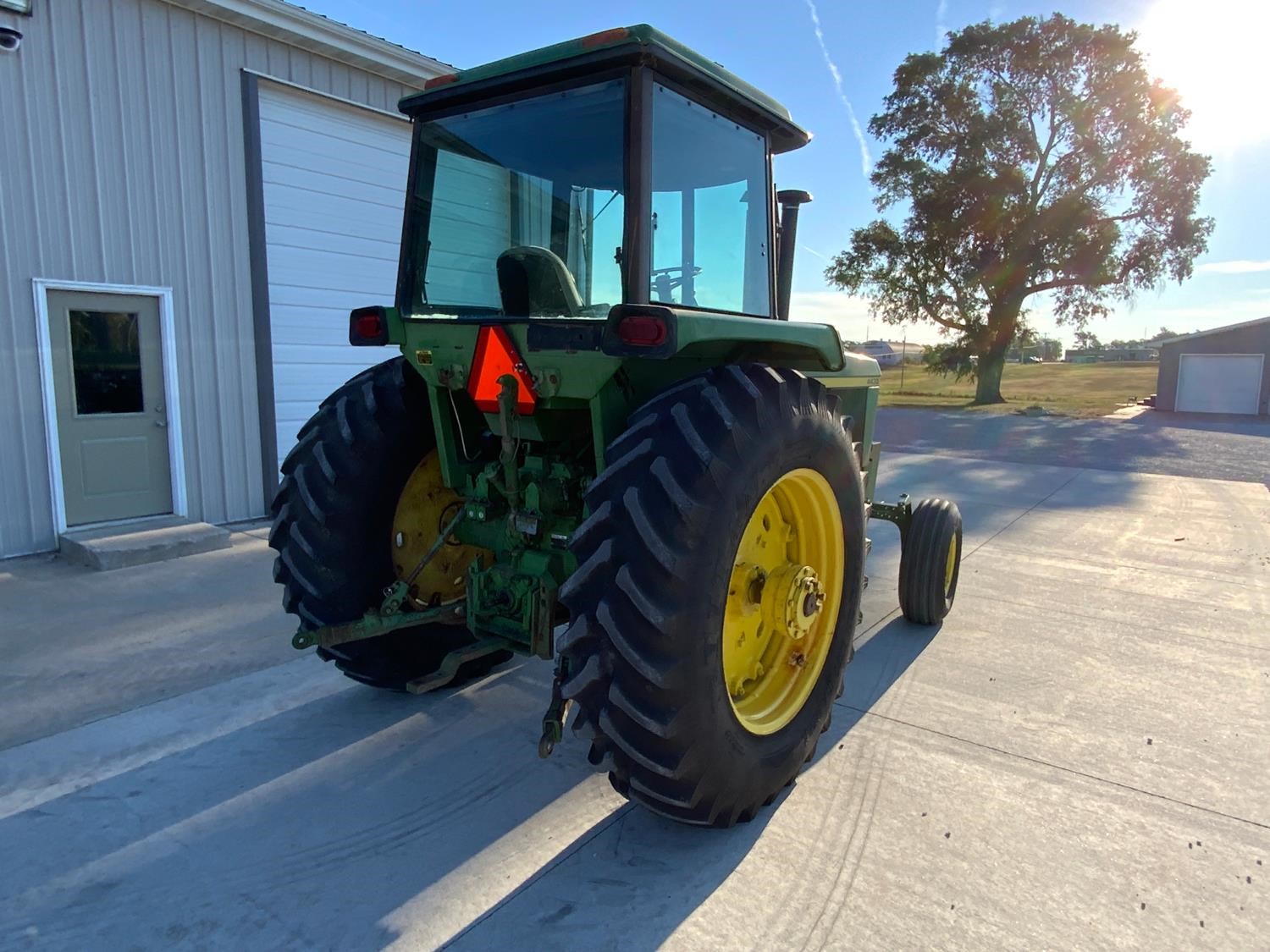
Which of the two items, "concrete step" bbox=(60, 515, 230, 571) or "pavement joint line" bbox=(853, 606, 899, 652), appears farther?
"concrete step" bbox=(60, 515, 230, 571)

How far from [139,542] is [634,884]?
510 centimetres

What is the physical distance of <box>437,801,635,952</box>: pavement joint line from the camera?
2.20 metres

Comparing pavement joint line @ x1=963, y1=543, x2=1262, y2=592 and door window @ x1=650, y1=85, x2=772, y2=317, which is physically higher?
door window @ x1=650, y1=85, x2=772, y2=317

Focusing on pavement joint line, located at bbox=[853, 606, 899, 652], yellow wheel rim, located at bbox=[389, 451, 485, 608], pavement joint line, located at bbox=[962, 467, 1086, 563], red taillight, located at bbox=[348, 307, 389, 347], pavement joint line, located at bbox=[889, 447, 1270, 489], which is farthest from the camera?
pavement joint line, located at bbox=[889, 447, 1270, 489]

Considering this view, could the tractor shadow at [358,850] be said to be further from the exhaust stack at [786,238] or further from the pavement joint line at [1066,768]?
the exhaust stack at [786,238]

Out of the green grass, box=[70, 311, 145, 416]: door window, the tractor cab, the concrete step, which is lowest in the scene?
the concrete step

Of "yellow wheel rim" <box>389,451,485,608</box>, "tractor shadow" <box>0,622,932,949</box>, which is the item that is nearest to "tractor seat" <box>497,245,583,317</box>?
"yellow wheel rim" <box>389,451,485,608</box>

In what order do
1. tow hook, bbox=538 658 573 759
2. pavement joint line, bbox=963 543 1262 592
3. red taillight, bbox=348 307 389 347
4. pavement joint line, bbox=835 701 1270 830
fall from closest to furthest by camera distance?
tow hook, bbox=538 658 573 759, pavement joint line, bbox=835 701 1270 830, red taillight, bbox=348 307 389 347, pavement joint line, bbox=963 543 1262 592

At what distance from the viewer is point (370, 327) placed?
320 cm

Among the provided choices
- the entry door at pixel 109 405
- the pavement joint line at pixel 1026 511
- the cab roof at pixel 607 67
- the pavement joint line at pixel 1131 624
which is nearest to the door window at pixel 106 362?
the entry door at pixel 109 405

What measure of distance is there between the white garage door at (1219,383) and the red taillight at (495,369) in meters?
32.2

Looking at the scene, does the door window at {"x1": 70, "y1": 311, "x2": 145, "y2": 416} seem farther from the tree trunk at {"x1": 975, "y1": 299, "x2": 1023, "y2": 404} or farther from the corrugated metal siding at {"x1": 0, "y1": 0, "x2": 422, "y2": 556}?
the tree trunk at {"x1": 975, "y1": 299, "x2": 1023, "y2": 404}

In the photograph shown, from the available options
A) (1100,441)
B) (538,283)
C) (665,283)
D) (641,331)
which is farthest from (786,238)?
(1100,441)

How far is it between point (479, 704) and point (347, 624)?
2.61 feet
